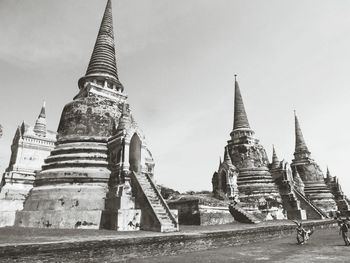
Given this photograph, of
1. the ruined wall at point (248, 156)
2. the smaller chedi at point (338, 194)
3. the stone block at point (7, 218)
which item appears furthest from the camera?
the smaller chedi at point (338, 194)

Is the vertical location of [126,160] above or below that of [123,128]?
below

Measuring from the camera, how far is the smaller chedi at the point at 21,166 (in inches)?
614

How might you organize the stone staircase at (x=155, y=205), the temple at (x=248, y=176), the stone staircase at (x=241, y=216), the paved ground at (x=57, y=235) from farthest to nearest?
the temple at (x=248, y=176) < the stone staircase at (x=241, y=216) < the stone staircase at (x=155, y=205) < the paved ground at (x=57, y=235)

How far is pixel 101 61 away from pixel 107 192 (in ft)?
37.5

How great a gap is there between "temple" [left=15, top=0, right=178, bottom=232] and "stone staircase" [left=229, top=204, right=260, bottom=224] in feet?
27.8

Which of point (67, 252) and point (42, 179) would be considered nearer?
point (67, 252)

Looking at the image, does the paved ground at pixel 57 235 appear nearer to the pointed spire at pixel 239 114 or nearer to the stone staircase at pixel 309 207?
the stone staircase at pixel 309 207

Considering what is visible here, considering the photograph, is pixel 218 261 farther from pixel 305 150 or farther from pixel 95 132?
pixel 305 150

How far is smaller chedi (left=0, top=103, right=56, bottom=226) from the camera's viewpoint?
51.2 feet

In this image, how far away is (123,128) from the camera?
16641 millimetres

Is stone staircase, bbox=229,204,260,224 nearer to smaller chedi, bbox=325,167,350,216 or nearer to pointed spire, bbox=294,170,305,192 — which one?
pointed spire, bbox=294,170,305,192

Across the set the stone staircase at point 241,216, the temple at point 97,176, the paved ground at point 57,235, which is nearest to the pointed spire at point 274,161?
the stone staircase at point 241,216

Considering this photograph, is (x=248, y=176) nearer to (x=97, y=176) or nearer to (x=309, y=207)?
(x=309, y=207)

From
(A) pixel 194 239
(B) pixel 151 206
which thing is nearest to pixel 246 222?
(B) pixel 151 206
